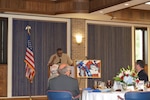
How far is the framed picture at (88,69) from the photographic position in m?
8.89

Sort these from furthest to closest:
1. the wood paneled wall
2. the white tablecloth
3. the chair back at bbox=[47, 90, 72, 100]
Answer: the wood paneled wall → the white tablecloth → the chair back at bbox=[47, 90, 72, 100]

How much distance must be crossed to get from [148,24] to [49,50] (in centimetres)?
459

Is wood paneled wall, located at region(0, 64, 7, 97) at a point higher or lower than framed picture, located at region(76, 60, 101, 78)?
lower

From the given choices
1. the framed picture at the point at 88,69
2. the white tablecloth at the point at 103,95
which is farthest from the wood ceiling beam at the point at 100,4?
the white tablecloth at the point at 103,95

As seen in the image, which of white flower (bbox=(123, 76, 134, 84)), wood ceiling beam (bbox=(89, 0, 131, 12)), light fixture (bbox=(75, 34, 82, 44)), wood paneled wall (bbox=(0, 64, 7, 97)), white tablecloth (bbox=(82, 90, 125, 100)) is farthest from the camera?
light fixture (bbox=(75, 34, 82, 44))

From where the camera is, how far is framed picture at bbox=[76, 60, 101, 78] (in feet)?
29.2

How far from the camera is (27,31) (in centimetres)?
1086

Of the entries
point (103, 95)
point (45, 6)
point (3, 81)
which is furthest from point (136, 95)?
point (3, 81)

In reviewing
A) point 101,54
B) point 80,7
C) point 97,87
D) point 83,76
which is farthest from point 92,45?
point 97,87

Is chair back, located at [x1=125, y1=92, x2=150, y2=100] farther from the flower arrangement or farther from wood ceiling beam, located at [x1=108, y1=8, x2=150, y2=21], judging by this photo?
wood ceiling beam, located at [x1=108, y1=8, x2=150, y2=21]

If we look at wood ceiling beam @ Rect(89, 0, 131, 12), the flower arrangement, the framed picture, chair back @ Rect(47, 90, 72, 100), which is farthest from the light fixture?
chair back @ Rect(47, 90, 72, 100)

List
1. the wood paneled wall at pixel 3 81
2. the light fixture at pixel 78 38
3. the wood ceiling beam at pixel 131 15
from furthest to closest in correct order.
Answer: the light fixture at pixel 78 38
the wood ceiling beam at pixel 131 15
the wood paneled wall at pixel 3 81

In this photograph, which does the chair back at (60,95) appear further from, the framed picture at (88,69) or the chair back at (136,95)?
the framed picture at (88,69)

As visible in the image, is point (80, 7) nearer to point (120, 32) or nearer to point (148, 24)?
point (120, 32)
